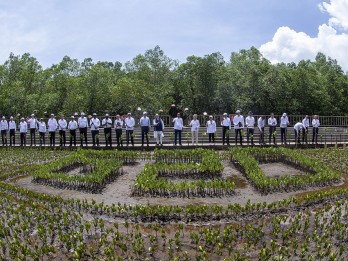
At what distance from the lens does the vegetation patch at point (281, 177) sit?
39.6 feet

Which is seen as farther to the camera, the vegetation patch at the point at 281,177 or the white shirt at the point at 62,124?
the white shirt at the point at 62,124

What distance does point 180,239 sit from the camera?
26.2 feet

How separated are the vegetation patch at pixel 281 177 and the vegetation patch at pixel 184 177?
94 cm

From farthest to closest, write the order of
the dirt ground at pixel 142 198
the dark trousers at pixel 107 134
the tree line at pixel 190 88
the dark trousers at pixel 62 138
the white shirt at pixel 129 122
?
the tree line at pixel 190 88 → the dark trousers at pixel 62 138 → the dark trousers at pixel 107 134 → the white shirt at pixel 129 122 → the dirt ground at pixel 142 198

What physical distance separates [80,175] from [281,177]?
22.7 feet

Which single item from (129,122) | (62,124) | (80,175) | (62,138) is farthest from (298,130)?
(62,138)

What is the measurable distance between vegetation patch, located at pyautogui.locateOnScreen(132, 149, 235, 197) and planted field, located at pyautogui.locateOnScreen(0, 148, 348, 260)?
337 millimetres

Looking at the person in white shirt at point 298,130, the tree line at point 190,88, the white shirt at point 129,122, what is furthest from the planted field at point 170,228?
the tree line at point 190,88

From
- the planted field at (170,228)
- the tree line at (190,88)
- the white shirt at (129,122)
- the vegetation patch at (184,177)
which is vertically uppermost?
the tree line at (190,88)

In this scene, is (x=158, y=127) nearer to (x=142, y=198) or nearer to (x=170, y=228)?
(x=142, y=198)

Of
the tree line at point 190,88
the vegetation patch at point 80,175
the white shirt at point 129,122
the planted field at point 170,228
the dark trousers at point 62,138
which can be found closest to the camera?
the planted field at point 170,228

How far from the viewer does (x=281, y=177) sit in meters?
12.4

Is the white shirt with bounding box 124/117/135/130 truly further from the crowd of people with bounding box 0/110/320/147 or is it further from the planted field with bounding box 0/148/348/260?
the planted field with bounding box 0/148/348/260

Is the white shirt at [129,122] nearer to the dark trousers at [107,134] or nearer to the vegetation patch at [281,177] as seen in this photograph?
the dark trousers at [107,134]
